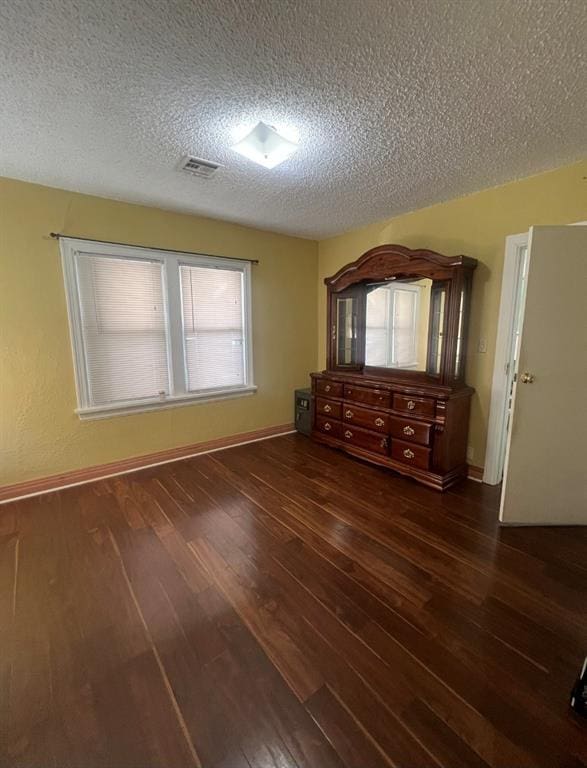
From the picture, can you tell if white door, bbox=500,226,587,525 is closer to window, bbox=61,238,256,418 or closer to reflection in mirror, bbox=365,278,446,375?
reflection in mirror, bbox=365,278,446,375

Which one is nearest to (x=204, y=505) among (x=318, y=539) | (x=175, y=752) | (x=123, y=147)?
(x=318, y=539)

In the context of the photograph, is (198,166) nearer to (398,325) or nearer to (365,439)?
(398,325)

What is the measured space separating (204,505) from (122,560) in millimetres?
674

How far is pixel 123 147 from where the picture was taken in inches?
77.1

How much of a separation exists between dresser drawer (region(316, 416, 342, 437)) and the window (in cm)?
93

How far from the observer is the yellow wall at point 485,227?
7.32 feet

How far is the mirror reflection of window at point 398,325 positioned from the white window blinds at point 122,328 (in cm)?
217

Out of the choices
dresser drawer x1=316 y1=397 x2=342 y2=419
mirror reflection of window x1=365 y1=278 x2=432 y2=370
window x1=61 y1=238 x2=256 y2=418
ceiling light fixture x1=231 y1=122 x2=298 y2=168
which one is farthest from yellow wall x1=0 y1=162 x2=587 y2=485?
ceiling light fixture x1=231 y1=122 x2=298 y2=168

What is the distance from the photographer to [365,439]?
321 centimetres

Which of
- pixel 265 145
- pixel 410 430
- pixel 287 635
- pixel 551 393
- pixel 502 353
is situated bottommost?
pixel 287 635

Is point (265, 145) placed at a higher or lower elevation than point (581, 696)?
higher

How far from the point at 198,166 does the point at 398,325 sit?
223 cm

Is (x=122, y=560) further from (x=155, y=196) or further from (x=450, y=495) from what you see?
(x=155, y=196)

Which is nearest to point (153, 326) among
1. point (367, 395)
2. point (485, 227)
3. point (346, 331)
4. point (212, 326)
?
point (212, 326)
